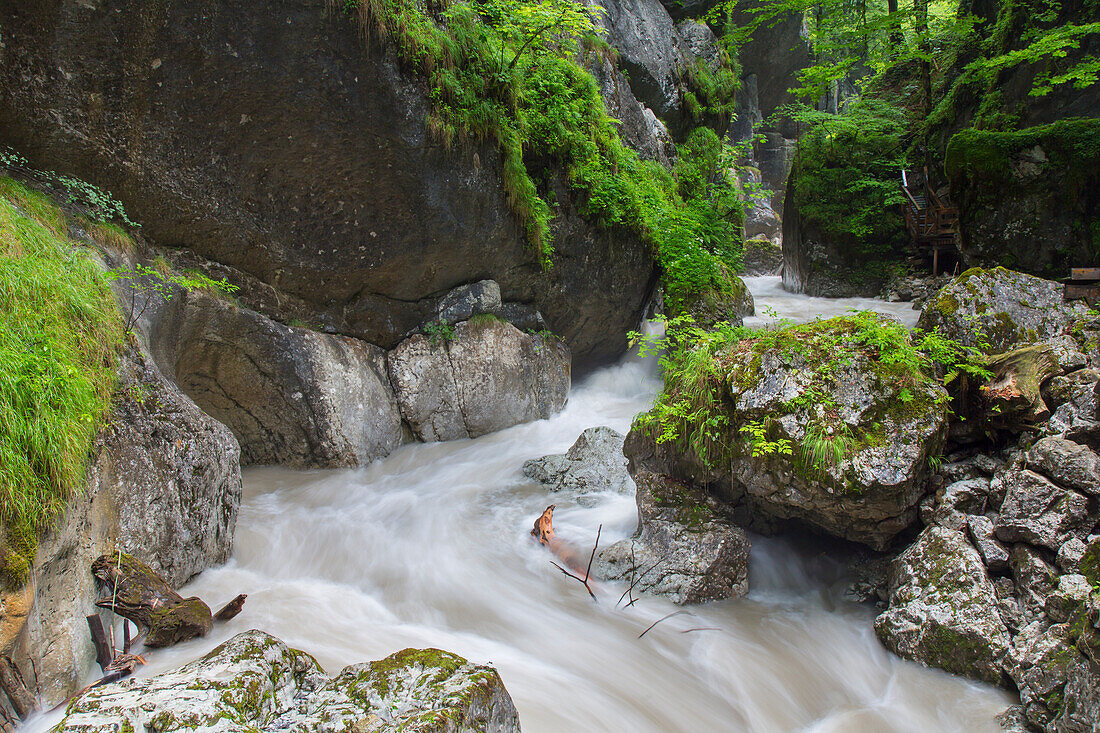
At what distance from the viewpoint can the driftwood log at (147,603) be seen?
11.7ft

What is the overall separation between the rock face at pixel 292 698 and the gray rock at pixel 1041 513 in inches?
151

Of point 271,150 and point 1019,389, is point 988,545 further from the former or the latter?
point 271,150

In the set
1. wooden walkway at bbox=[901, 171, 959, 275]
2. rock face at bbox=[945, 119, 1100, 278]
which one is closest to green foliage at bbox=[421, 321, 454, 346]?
rock face at bbox=[945, 119, 1100, 278]

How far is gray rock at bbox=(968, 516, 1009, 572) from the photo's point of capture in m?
4.18

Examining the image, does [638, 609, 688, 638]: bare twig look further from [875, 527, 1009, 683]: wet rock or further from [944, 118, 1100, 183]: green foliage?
[944, 118, 1100, 183]: green foliage

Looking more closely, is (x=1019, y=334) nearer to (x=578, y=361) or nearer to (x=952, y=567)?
(x=952, y=567)

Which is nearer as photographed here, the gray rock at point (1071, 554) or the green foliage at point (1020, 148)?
the gray rock at point (1071, 554)

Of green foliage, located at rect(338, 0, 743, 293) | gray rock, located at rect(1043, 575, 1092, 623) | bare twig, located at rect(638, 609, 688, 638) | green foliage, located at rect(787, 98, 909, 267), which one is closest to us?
gray rock, located at rect(1043, 575, 1092, 623)

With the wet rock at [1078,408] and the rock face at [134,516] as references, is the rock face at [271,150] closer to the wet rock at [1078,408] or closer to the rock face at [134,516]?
the rock face at [134,516]

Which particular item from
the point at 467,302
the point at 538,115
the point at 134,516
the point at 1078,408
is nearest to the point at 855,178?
the point at 538,115

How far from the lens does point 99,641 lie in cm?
335

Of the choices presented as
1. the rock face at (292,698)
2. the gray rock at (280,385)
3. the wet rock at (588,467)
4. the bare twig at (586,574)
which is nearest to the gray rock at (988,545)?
the bare twig at (586,574)

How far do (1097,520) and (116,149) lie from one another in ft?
29.8

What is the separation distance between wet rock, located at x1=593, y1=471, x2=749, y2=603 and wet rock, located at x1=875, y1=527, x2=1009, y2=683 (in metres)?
1.18
